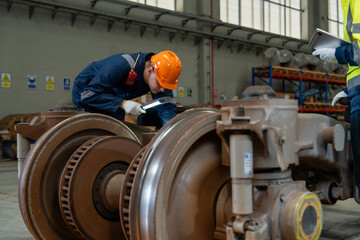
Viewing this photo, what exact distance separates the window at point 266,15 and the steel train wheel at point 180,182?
1033cm

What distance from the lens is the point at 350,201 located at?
350cm

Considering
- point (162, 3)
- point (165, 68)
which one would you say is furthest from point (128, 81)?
point (162, 3)

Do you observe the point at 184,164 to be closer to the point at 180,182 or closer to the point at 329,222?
the point at 180,182

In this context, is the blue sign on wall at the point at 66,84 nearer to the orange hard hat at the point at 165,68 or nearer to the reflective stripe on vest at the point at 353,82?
the orange hard hat at the point at 165,68

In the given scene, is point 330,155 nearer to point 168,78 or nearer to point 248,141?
point 248,141

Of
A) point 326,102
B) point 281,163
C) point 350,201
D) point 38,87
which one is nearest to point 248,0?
point 326,102

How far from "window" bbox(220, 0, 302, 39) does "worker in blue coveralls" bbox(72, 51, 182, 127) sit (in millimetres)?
8712

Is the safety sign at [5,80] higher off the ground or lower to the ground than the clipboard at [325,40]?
higher

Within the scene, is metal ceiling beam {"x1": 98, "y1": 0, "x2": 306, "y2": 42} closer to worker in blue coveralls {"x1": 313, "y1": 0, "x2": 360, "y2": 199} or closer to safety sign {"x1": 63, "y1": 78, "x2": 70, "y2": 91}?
safety sign {"x1": 63, "y1": 78, "x2": 70, "y2": 91}

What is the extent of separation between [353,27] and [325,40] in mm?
206

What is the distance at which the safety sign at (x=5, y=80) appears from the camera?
25.7 ft

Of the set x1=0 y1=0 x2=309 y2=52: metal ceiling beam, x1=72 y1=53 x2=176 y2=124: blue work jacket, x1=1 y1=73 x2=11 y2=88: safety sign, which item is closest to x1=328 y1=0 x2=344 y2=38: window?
x1=0 y1=0 x2=309 y2=52: metal ceiling beam

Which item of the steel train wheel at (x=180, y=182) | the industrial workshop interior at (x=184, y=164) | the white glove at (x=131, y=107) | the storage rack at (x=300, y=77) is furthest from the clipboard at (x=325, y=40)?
the storage rack at (x=300, y=77)

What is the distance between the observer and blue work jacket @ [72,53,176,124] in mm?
3023
